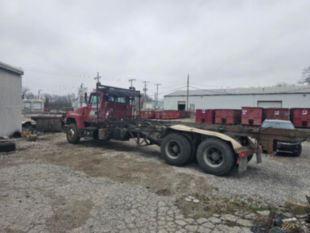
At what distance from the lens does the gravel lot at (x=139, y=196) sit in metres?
3.48

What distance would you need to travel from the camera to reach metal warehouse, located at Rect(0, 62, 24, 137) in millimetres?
11469

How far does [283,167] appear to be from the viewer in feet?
23.7

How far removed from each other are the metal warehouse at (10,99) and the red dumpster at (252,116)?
58.5 ft

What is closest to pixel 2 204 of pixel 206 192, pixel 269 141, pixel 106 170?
pixel 106 170

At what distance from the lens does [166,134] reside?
7.47 m

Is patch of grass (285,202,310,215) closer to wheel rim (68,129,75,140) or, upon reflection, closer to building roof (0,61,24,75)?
wheel rim (68,129,75,140)

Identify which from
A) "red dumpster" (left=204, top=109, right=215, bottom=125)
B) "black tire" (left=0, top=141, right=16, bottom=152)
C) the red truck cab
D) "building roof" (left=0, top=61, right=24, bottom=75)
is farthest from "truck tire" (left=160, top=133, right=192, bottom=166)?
"red dumpster" (left=204, top=109, right=215, bottom=125)

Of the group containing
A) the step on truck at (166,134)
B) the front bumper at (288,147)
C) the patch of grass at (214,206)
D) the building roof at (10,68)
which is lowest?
the patch of grass at (214,206)

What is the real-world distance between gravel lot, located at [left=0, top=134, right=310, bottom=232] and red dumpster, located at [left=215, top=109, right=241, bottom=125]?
1374 centimetres

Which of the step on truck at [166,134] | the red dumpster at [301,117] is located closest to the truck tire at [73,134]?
the step on truck at [166,134]

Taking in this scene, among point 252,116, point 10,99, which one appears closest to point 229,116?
point 252,116

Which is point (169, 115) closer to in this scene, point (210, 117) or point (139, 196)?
point (210, 117)

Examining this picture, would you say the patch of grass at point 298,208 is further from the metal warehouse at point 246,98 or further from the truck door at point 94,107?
the metal warehouse at point 246,98

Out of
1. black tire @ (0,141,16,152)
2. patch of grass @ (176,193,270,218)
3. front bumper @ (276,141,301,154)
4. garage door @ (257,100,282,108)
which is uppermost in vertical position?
garage door @ (257,100,282,108)
